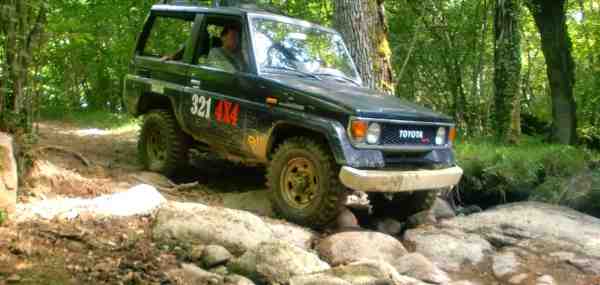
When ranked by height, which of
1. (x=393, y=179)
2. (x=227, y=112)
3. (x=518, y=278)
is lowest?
(x=518, y=278)

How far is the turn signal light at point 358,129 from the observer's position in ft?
16.2

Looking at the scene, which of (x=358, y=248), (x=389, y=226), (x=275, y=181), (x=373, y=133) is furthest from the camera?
(x=389, y=226)

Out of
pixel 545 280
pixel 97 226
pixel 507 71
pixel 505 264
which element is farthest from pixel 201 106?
pixel 507 71

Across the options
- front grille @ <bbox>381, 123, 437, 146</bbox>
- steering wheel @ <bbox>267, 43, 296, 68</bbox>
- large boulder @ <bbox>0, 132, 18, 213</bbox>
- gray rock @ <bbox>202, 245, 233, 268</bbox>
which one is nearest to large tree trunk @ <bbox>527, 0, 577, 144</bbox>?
front grille @ <bbox>381, 123, 437, 146</bbox>

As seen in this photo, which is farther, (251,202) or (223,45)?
(223,45)

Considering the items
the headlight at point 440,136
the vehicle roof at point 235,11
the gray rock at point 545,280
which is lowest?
the gray rock at point 545,280

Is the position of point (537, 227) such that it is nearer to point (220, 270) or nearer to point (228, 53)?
point (220, 270)

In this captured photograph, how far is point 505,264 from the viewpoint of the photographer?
4.98m

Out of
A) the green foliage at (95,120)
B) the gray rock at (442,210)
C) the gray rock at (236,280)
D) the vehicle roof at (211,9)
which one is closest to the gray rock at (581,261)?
the gray rock at (442,210)

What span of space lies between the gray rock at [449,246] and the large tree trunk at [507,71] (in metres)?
6.33

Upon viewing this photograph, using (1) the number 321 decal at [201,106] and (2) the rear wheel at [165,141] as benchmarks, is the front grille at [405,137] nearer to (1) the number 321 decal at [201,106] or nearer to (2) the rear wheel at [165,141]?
(1) the number 321 decal at [201,106]

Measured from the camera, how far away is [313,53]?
6.33 m

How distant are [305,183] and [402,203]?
1.36 m

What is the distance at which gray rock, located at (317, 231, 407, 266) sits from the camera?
466 cm
